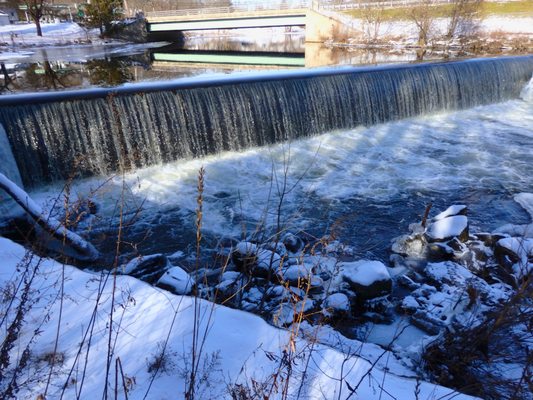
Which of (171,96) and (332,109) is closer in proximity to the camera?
(171,96)

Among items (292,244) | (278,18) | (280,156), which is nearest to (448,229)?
(292,244)

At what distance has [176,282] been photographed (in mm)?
3957

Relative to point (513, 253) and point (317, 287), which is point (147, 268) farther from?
point (513, 253)

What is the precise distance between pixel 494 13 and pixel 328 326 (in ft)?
110

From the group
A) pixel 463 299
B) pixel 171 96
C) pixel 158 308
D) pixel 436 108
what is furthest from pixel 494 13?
pixel 158 308

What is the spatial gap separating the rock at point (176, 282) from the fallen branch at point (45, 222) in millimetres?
1236

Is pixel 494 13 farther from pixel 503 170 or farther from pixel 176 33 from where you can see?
pixel 176 33

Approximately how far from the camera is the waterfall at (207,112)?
25.5ft

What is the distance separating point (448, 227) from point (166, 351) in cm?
449

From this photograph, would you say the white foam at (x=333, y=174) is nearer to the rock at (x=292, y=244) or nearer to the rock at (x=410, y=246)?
the rock at (x=292, y=244)

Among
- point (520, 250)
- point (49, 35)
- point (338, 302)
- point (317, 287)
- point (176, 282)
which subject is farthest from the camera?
point (49, 35)

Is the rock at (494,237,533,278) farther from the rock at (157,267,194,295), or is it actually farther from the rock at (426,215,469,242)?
the rock at (157,267,194,295)

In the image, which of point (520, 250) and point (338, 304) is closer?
point (338, 304)

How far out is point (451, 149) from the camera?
33.6 feet
